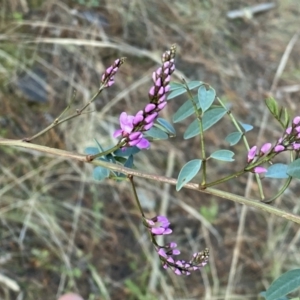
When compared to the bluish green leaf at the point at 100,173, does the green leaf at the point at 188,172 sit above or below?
below

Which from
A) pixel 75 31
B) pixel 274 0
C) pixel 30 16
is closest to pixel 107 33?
pixel 75 31

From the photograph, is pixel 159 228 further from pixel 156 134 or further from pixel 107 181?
pixel 107 181

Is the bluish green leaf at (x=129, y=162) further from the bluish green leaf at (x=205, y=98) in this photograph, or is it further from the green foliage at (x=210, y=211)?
the green foliage at (x=210, y=211)

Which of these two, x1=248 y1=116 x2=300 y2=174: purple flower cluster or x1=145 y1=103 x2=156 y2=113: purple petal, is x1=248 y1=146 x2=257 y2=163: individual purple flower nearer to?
x1=248 y1=116 x2=300 y2=174: purple flower cluster

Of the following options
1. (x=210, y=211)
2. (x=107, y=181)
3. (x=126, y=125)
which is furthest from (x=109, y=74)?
(x=210, y=211)

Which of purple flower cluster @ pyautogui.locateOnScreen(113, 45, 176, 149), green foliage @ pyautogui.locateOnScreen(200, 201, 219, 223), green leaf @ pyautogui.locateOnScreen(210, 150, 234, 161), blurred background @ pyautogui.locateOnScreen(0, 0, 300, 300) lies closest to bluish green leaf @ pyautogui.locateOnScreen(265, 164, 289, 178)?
green leaf @ pyautogui.locateOnScreen(210, 150, 234, 161)

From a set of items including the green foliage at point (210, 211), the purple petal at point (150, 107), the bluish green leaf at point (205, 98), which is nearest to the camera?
the purple petal at point (150, 107)

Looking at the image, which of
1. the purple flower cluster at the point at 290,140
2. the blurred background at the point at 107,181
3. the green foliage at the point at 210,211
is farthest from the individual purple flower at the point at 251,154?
the green foliage at the point at 210,211
